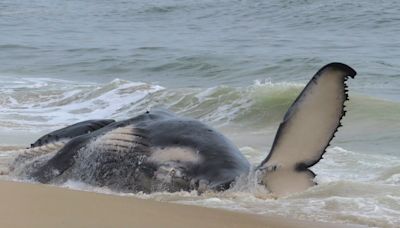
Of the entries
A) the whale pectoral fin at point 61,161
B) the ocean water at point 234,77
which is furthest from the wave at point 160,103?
the whale pectoral fin at point 61,161

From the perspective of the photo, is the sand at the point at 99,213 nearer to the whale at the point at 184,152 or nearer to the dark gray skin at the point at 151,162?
the whale at the point at 184,152

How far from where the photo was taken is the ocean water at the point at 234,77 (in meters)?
4.96

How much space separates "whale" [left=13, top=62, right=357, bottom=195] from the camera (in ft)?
13.4

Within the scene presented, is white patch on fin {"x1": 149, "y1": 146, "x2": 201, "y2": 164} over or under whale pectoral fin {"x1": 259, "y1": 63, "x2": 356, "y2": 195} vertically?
under

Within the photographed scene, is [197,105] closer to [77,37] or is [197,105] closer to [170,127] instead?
[170,127]

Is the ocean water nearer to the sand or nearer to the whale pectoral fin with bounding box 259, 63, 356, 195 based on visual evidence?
the whale pectoral fin with bounding box 259, 63, 356, 195

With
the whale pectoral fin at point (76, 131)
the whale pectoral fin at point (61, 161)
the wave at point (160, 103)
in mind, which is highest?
the whale pectoral fin at point (76, 131)

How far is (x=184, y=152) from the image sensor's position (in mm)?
4551

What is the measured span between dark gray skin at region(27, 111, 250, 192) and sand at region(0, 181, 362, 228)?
0.56m

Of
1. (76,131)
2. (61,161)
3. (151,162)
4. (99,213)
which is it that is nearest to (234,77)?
(76,131)

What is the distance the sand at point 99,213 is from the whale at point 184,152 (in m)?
0.35

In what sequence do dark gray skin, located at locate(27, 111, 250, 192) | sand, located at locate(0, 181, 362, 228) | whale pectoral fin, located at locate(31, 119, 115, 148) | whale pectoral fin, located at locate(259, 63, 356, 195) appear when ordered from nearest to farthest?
sand, located at locate(0, 181, 362, 228)
whale pectoral fin, located at locate(259, 63, 356, 195)
dark gray skin, located at locate(27, 111, 250, 192)
whale pectoral fin, located at locate(31, 119, 115, 148)

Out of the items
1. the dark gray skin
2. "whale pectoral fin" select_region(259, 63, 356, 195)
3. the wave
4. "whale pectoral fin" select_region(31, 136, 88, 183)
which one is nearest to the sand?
"whale pectoral fin" select_region(259, 63, 356, 195)

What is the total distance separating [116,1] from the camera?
131 ft
